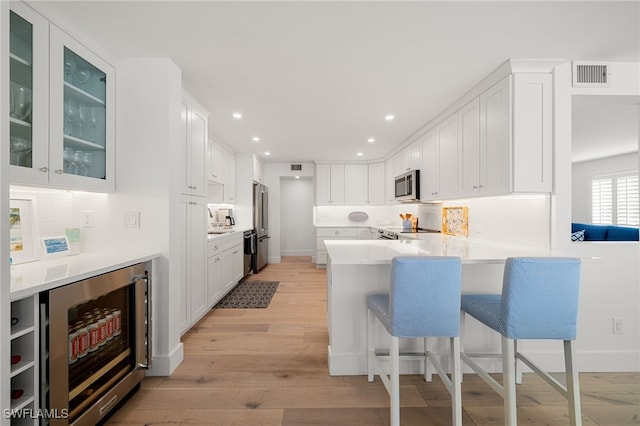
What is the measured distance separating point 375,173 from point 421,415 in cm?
507

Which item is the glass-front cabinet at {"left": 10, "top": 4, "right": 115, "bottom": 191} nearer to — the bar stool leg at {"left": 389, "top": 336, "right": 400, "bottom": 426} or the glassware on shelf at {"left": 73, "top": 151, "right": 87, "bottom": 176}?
the glassware on shelf at {"left": 73, "top": 151, "right": 87, "bottom": 176}

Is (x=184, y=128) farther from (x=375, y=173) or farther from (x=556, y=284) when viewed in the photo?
(x=375, y=173)

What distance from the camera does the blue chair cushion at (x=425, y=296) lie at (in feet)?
5.12

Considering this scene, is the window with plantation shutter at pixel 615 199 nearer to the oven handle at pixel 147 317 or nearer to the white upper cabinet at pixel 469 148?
the white upper cabinet at pixel 469 148

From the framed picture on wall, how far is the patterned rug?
2.16 metres

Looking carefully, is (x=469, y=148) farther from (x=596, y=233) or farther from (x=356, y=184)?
(x=356, y=184)

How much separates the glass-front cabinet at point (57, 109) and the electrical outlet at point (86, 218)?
280 mm

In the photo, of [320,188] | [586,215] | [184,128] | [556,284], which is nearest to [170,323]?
[184,128]

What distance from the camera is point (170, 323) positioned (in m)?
2.18

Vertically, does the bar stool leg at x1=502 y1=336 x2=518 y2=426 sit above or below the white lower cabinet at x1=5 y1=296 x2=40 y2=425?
below

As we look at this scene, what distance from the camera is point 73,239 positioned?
209cm

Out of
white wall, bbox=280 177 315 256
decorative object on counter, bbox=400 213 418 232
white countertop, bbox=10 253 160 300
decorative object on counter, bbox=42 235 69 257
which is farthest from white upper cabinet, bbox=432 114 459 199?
white wall, bbox=280 177 315 256

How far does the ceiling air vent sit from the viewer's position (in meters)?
2.19

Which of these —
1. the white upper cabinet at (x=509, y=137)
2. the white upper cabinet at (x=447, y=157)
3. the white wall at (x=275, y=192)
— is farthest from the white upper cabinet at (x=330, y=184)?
the white upper cabinet at (x=509, y=137)
